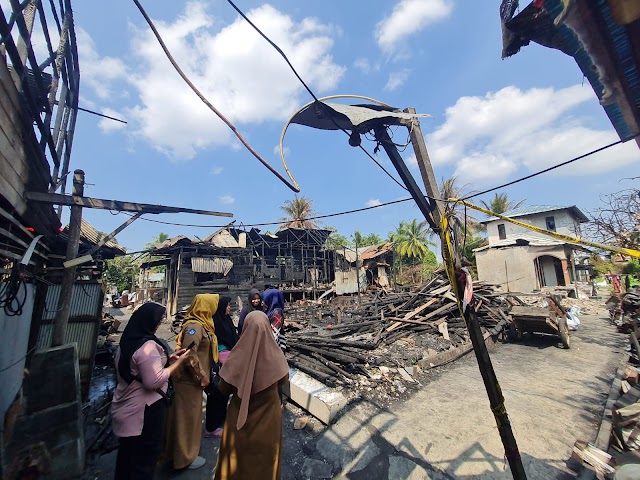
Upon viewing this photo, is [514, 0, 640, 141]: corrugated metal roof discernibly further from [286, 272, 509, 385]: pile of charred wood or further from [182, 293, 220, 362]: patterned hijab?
[286, 272, 509, 385]: pile of charred wood

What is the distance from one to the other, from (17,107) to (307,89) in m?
3.18

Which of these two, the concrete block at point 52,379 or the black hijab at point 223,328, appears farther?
the black hijab at point 223,328

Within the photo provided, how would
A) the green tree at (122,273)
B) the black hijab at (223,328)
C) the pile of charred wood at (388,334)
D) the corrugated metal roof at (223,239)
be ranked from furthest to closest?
the green tree at (122,273) < the corrugated metal roof at (223,239) < the pile of charred wood at (388,334) < the black hijab at (223,328)

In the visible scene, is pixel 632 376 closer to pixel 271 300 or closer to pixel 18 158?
pixel 271 300

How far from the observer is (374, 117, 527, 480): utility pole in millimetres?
2459

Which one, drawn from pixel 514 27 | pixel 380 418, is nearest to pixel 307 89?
pixel 514 27

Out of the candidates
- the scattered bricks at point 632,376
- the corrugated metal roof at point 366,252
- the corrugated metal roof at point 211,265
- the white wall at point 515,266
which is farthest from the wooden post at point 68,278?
the white wall at point 515,266

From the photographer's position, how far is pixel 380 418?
4.61 meters

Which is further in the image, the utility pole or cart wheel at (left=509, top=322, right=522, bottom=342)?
cart wheel at (left=509, top=322, right=522, bottom=342)

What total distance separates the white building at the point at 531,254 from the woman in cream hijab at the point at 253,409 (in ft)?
69.5

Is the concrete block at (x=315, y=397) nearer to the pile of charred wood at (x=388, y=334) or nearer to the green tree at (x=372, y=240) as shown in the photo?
the pile of charred wood at (x=388, y=334)

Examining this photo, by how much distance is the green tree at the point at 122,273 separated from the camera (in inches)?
1153

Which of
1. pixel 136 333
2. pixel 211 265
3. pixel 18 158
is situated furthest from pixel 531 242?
pixel 18 158

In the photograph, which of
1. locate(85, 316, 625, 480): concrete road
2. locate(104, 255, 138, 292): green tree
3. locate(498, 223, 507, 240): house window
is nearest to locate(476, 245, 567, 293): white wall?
locate(498, 223, 507, 240): house window
